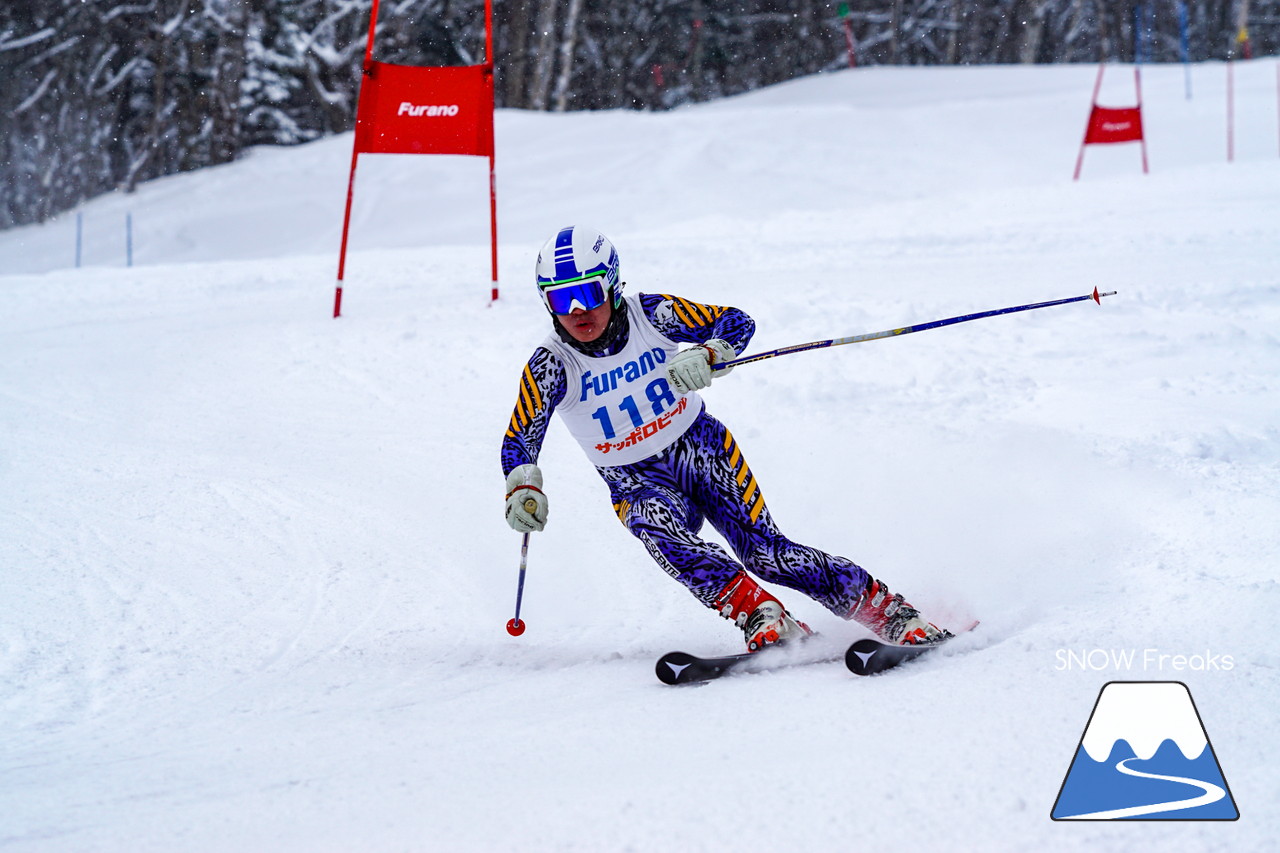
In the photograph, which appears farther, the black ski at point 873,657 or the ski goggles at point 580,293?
the ski goggles at point 580,293

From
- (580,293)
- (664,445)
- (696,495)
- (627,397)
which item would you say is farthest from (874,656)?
(580,293)

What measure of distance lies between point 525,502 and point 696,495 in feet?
2.34

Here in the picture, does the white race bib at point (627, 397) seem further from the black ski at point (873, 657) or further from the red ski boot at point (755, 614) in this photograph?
the black ski at point (873, 657)

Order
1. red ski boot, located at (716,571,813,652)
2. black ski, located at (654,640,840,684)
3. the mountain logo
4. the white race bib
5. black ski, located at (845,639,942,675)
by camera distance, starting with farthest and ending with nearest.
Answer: the white race bib < red ski boot, located at (716,571,813,652) < black ski, located at (654,640,840,684) < black ski, located at (845,639,942,675) < the mountain logo

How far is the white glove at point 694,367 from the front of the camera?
3643 mm

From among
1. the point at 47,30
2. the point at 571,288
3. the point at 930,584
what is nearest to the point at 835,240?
the point at 930,584

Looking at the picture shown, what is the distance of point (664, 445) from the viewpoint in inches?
155

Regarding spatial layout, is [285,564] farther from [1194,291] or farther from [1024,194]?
[1024,194]

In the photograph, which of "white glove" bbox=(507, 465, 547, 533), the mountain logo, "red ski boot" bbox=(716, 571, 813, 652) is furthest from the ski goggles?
the mountain logo

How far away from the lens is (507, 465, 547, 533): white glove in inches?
142

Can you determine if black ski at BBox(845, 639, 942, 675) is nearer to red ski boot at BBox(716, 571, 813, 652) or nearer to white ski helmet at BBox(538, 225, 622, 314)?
red ski boot at BBox(716, 571, 813, 652)

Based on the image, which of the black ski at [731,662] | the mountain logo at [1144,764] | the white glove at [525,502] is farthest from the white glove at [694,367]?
the mountain logo at [1144,764]

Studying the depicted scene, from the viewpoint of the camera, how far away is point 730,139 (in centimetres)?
1775

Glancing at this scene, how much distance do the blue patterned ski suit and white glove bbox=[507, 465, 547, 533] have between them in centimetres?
9
